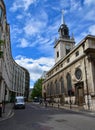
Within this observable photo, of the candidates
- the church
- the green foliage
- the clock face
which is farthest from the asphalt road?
the green foliage

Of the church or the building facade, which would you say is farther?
the building facade

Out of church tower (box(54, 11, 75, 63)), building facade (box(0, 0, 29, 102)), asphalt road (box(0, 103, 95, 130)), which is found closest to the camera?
asphalt road (box(0, 103, 95, 130))

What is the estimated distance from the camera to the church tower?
212ft

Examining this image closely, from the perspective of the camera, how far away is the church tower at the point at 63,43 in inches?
2542

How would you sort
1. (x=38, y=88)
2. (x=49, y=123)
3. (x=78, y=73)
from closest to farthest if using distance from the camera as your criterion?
(x=49, y=123) < (x=78, y=73) < (x=38, y=88)

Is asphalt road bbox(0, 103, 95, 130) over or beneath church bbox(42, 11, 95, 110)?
beneath

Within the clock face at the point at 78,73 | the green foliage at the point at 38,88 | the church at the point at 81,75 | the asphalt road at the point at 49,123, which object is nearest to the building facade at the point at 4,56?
the asphalt road at the point at 49,123

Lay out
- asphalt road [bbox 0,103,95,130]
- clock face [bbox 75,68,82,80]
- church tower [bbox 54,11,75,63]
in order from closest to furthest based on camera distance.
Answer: asphalt road [bbox 0,103,95,130]
clock face [bbox 75,68,82,80]
church tower [bbox 54,11,75,63]

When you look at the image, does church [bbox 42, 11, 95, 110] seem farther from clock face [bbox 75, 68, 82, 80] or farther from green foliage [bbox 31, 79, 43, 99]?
green foliage [bbox 31, 79, 43, 99]

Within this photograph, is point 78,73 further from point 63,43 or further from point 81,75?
point 63,43

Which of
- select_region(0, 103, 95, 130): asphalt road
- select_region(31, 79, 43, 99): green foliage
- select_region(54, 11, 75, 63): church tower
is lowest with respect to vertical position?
select_region(0, 103, 95, 130): asphalt road

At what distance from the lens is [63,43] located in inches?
2584

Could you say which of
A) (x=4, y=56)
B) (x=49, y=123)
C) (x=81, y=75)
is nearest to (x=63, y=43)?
(x=81, y=75)

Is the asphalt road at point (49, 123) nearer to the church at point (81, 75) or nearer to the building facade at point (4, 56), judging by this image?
the building facade at point (4, 56)
